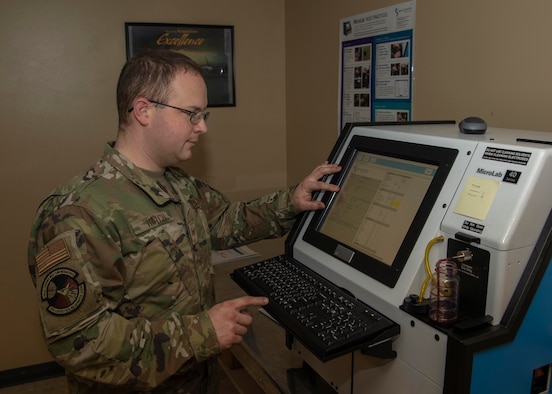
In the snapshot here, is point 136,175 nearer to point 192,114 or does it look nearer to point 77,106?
point 192,114

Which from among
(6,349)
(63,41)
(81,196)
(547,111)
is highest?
(63,41)

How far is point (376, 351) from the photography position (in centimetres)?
96

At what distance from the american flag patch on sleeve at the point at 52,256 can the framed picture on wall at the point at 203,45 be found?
1.62 metres

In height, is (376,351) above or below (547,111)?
below

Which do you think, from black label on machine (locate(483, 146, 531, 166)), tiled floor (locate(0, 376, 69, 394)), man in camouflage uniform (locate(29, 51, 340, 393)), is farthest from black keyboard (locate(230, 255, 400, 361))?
tiled floor (locate(0, 376, 69, 394))

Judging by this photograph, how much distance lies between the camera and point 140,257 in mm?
1221

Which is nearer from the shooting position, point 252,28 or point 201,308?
point 201,308

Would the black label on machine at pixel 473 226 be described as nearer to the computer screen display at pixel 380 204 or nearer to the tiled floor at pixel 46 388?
the computer screen display at pixel 380 204

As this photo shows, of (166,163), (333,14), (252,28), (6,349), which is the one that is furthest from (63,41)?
(6,349)

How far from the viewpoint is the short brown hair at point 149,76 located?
126cm

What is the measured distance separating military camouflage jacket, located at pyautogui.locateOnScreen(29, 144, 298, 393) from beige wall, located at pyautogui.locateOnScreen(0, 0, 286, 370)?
131cm

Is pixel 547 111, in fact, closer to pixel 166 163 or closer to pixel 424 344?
pixel 424 344

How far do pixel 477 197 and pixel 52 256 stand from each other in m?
0.87

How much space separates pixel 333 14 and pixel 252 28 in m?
0.60
